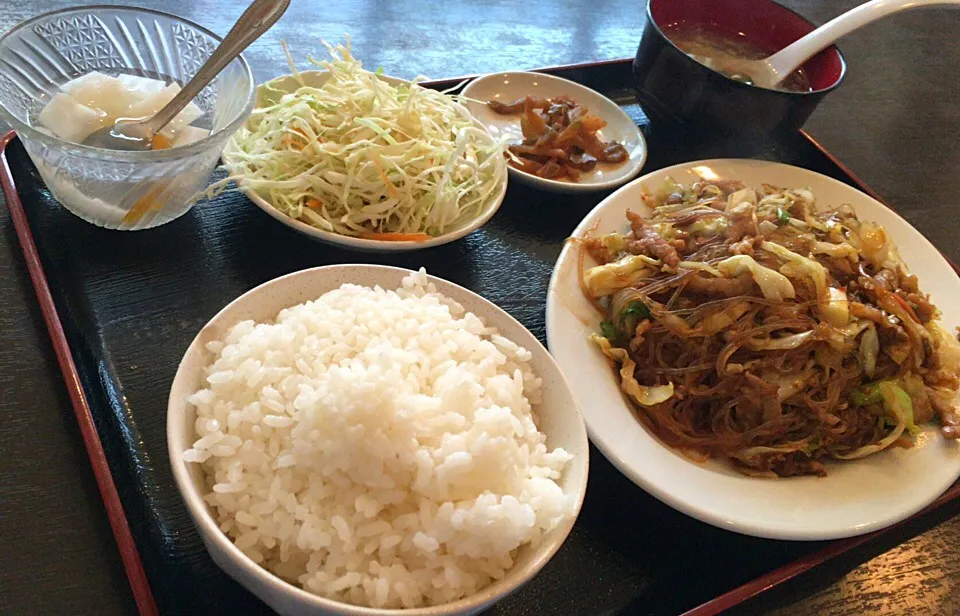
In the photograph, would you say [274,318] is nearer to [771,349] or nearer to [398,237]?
[398,237]

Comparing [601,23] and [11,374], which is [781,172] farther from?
[11,374]

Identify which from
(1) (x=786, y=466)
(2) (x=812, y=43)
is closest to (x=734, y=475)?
(1) (x=786, y=466)


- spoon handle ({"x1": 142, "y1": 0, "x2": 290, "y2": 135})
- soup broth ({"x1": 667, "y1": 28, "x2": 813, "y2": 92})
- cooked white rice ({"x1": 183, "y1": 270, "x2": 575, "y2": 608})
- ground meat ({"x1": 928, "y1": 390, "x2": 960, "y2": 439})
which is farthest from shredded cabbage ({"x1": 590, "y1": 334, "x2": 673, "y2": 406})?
soup broth ({"x1": 667, "y1": 28, "x2": 813, "y2": 92})

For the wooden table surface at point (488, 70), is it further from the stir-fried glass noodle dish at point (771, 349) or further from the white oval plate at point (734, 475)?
the stir-fried glass noodle dish at point (771, 349)

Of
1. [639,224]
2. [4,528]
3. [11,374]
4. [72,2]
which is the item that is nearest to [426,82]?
[639,224]

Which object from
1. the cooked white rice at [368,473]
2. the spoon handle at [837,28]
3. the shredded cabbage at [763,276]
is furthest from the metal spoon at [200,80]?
the spoon handle at [837,28]
